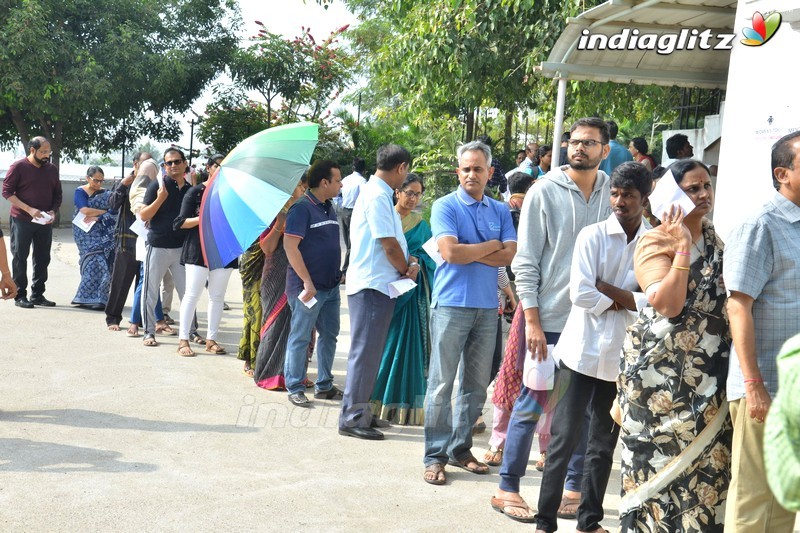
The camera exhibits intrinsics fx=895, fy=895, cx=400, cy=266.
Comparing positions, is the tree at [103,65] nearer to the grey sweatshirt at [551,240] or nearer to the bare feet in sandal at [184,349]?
the bare feet in sandal at [184,349]

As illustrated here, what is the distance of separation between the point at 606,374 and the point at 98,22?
19866 millimetres

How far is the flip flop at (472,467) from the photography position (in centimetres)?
547

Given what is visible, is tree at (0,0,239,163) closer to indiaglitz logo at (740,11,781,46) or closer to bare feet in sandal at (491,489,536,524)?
indiaglitz logo at (740,11,781,46)

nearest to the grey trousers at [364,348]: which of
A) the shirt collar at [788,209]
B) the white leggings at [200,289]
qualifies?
the white leggings at [200,289]

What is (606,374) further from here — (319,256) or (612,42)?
(612,42)

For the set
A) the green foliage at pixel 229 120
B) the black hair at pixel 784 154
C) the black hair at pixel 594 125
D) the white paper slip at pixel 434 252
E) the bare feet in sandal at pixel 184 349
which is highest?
the green foliage at pixel 229 120

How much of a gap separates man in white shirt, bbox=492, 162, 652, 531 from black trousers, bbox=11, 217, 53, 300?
8299 mm

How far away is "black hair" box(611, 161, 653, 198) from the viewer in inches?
162

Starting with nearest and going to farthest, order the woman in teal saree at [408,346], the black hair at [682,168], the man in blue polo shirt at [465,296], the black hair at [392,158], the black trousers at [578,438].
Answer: the black hair at [682,168], the black trousers at [578,438], the man in blue polo shirt at [465,296], the black hair at [392,158], the woman in teal saree at [408,346]

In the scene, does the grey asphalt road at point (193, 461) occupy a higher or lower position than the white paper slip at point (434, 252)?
lower

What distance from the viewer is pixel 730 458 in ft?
12.0

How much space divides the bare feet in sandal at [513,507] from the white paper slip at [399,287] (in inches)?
64.7

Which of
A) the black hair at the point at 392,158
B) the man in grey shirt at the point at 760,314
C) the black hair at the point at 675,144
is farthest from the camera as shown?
the black hair at the point at 675,144

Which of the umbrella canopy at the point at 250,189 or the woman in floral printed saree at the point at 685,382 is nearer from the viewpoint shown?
the woman in floral printed saree at the point at 685,382
